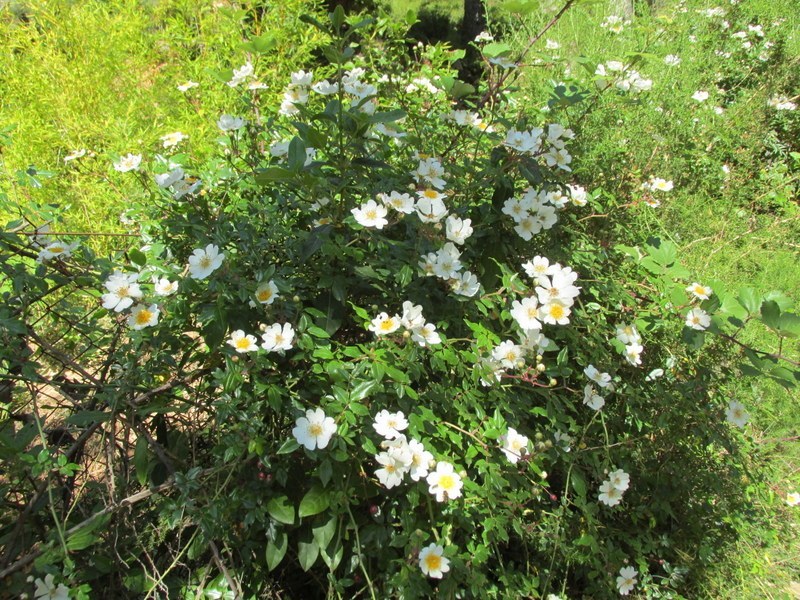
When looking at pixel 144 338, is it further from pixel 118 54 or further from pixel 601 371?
pixel 118 54

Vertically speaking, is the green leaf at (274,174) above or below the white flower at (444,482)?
above

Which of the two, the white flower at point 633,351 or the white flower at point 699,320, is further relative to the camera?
the white flower at point 633,351

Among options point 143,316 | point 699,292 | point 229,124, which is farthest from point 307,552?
point 699,292

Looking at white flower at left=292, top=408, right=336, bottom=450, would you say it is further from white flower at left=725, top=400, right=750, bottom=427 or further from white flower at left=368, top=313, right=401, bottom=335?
white flower at left=725, top=400, right=750, bottom=427

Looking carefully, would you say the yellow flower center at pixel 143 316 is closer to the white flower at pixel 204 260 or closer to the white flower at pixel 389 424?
the white flower at pixel 204 260

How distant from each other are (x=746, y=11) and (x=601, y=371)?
14.1 feet

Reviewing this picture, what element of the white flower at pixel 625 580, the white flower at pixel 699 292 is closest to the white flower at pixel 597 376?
the white flower at pixel 699 292

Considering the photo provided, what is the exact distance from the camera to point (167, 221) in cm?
133

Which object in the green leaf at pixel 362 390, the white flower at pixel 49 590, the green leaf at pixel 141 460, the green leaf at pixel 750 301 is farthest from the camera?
the green leaf at pixel 750 301

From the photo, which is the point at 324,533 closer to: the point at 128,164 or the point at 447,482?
the point at 447,482

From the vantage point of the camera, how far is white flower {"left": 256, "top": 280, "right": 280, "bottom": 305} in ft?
3.83

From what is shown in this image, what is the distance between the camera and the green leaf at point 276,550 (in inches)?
47.2

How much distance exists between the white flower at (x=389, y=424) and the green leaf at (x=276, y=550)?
349 millimetres

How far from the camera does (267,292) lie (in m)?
1.17
